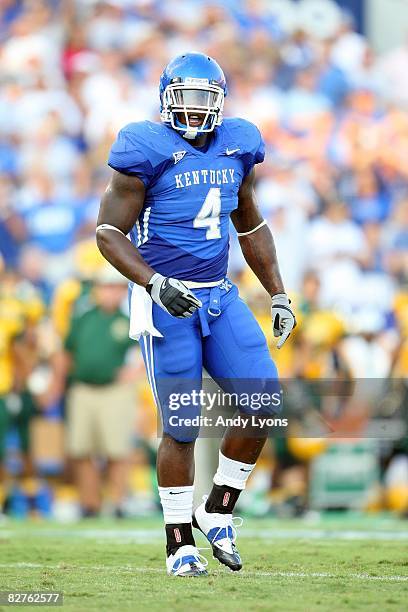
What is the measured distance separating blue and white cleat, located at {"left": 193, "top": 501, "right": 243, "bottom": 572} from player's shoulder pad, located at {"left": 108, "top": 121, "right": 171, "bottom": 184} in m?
1.43

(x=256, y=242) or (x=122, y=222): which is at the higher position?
(x=122, y=222)

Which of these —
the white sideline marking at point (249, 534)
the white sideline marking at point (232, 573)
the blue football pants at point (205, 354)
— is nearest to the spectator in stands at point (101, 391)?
the white sideline marking at point (249, 534)

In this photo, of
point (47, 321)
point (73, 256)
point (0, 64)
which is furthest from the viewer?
point (0, 64)

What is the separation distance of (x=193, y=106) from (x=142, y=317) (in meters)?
0.88

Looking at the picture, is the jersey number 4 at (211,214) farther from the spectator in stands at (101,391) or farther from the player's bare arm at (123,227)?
the spectator in stands at (101,391)

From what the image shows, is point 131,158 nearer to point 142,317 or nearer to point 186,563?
point 142,317

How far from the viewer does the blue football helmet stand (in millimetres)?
5043

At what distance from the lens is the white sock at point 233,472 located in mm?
5180

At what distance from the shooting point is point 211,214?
5141mm

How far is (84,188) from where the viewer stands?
12086 mm

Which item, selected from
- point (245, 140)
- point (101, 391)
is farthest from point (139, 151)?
point (101, 391)

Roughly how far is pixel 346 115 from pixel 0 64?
365cm

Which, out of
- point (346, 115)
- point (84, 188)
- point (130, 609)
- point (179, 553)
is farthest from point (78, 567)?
point (346, 115)

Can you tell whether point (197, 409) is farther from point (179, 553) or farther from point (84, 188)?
point (84, 188)
